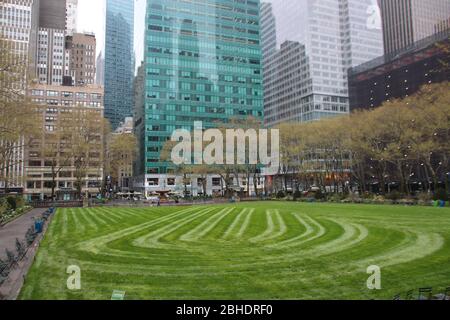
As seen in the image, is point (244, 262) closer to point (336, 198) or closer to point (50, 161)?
point (336, 198)

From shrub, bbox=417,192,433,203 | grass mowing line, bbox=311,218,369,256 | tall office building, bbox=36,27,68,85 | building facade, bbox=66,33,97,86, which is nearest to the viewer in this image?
grass mowing line, bbox=311,218,369,256

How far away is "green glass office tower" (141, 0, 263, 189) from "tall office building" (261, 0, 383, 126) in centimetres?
3442

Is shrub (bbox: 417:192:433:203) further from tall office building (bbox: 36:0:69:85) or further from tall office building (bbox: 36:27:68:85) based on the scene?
tall office building (bbox: 36:27:68:85)

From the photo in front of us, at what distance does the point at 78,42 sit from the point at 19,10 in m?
63.1

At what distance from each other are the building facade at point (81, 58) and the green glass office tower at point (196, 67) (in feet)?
168

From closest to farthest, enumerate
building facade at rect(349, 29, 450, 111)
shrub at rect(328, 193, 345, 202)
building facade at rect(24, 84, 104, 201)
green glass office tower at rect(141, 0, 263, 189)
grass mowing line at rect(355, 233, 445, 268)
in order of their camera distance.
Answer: grass mowing line at rect(355, 233, 445, 268) → shrub at rect(328, 193, 345, 202) → building facade at rect(349, 29, 450, 111) → building facade at rect(24, 84, 104, 201) → green glass office tower at rect(141, 0, 263, 189)

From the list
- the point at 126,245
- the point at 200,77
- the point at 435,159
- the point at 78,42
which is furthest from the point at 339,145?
the point at 78,42

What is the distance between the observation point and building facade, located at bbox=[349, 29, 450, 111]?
8256 cm

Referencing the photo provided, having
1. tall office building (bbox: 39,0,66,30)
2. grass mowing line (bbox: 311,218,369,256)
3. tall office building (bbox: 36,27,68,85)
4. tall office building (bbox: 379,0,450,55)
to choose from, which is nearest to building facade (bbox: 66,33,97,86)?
tall office building (bbox: 36,27,68,85)

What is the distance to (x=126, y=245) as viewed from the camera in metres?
16.6

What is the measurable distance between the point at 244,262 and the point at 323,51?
167461 millimetres

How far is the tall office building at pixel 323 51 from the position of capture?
6270 inches

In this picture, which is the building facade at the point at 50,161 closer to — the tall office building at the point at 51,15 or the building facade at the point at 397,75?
the tall office building at the point at 51,15

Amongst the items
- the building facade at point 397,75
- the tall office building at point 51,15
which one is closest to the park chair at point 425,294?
the building facade at point 397,75
